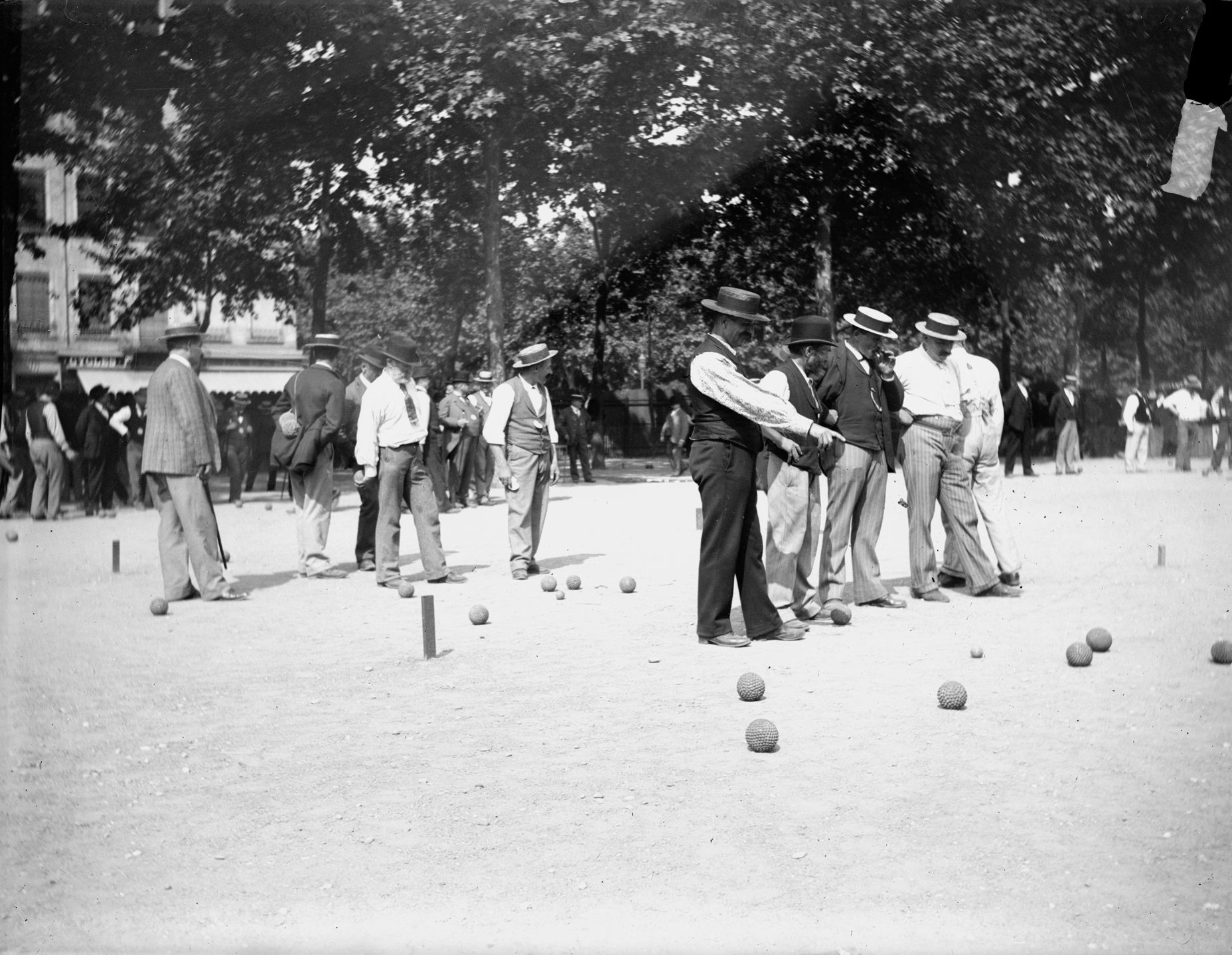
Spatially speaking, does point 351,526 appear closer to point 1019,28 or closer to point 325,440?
point 325,440

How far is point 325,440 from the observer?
1272 centimetres

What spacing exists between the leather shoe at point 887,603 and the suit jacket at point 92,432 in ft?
47.2

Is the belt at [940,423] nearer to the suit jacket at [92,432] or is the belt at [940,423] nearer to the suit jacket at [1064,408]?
the suit jacket at [92,432]

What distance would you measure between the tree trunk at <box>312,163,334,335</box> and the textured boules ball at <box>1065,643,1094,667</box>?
811 inches

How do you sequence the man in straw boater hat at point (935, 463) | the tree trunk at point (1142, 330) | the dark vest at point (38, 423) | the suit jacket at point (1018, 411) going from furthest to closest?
the suit jacket at point (1018, 411) → the tree trunk at point (1142, 330) → the dark vest at point (38, 423) → the man in straw boater hat at point (935, 463)

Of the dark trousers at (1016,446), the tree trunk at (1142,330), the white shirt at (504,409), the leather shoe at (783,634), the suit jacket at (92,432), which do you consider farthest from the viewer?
the dark trousers at (1016,446)

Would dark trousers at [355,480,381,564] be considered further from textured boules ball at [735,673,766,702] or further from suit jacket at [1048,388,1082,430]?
suit jacket at [1048,388,1082,430]

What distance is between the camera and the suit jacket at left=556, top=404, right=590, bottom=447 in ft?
99.0

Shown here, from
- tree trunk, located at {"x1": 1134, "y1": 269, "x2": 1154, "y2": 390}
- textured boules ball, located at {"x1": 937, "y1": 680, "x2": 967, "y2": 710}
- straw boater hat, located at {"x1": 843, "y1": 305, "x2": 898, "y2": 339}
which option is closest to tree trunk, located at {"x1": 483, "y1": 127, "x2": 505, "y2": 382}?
tree trunk, located at {"x1": 1134, "y1": 269, "x2": 1154, "y2": 390}

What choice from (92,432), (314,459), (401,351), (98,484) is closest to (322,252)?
(92,432)

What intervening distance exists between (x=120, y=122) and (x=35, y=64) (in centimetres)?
475

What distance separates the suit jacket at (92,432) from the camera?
20.3 m

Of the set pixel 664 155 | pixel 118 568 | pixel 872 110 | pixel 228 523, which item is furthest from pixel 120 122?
pixel 872 110

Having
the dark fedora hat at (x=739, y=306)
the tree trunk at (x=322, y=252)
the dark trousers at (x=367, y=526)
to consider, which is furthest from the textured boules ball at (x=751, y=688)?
the tree trunk at (x=322, y=252)
